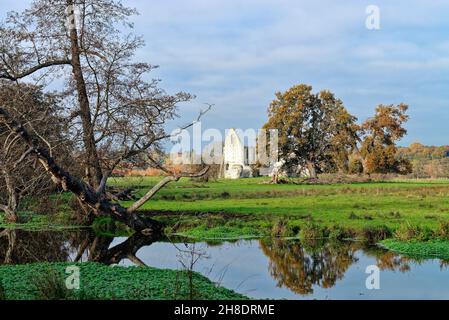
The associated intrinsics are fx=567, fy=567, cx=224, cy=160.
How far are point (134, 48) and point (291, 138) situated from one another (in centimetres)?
3923

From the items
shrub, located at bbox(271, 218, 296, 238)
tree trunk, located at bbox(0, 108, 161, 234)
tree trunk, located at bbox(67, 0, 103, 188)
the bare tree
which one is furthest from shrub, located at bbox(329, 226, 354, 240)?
the bare tree

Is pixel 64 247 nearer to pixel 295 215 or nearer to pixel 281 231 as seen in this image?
pixel 281 231

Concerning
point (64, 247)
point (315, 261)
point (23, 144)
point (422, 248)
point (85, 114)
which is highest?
point (85, 114)

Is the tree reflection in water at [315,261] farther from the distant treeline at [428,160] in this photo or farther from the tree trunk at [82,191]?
the distant treeline at [428,160]

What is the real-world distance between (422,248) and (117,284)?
907 centimetres

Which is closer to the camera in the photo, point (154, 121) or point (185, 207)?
point (154, 121)

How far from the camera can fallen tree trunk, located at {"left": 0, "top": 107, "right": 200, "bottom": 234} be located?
656 inches

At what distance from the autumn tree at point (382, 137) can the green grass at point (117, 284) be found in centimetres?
4772

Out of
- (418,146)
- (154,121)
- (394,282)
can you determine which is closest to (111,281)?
(394,282)

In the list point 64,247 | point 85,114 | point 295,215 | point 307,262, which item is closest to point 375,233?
point 307,262

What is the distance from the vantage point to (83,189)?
1902cm

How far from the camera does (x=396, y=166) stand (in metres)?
60.1

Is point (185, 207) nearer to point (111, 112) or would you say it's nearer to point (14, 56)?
point (111, 112)
